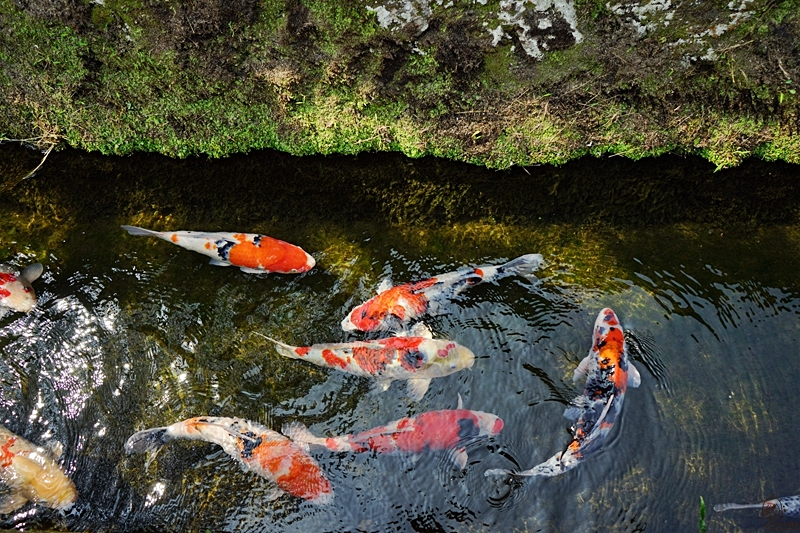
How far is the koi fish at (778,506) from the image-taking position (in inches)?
189

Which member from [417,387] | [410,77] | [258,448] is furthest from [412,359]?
[410,77]

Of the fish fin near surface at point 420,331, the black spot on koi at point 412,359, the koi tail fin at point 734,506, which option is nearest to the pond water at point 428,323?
the koi tail fin at point 734,506

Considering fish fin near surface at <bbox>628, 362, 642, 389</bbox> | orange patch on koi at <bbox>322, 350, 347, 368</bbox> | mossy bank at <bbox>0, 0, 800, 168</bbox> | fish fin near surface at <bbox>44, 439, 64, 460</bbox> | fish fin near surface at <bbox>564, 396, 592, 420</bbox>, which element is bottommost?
fish fin near surface at <bbox>44, 439, 64, 460</bbox>

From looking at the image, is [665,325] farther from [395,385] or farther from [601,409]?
[395,385]

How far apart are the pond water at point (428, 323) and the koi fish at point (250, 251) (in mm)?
143

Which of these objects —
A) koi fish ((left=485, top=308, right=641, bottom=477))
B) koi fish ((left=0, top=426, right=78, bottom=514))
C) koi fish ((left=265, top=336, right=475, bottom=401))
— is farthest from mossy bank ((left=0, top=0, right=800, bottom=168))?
koi fish ((left=0, top=426, right=78, bottom=514))

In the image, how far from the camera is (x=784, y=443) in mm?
5133

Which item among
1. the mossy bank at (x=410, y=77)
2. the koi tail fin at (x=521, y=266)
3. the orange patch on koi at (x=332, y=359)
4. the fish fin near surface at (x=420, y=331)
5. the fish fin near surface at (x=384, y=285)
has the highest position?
the mossy bank at (x=410, y=77)

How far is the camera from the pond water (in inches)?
196

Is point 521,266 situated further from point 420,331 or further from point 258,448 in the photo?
point 258,448

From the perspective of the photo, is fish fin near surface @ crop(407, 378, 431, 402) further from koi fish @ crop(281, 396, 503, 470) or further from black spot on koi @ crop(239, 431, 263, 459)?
black spot on koi @ crop(239, 431, 263, 459)

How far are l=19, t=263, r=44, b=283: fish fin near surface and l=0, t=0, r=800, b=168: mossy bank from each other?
1.72 meters

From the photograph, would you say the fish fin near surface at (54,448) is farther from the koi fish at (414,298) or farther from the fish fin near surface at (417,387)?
the fish fin near surface at (417,387)

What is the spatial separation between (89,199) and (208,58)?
220 centimetres
